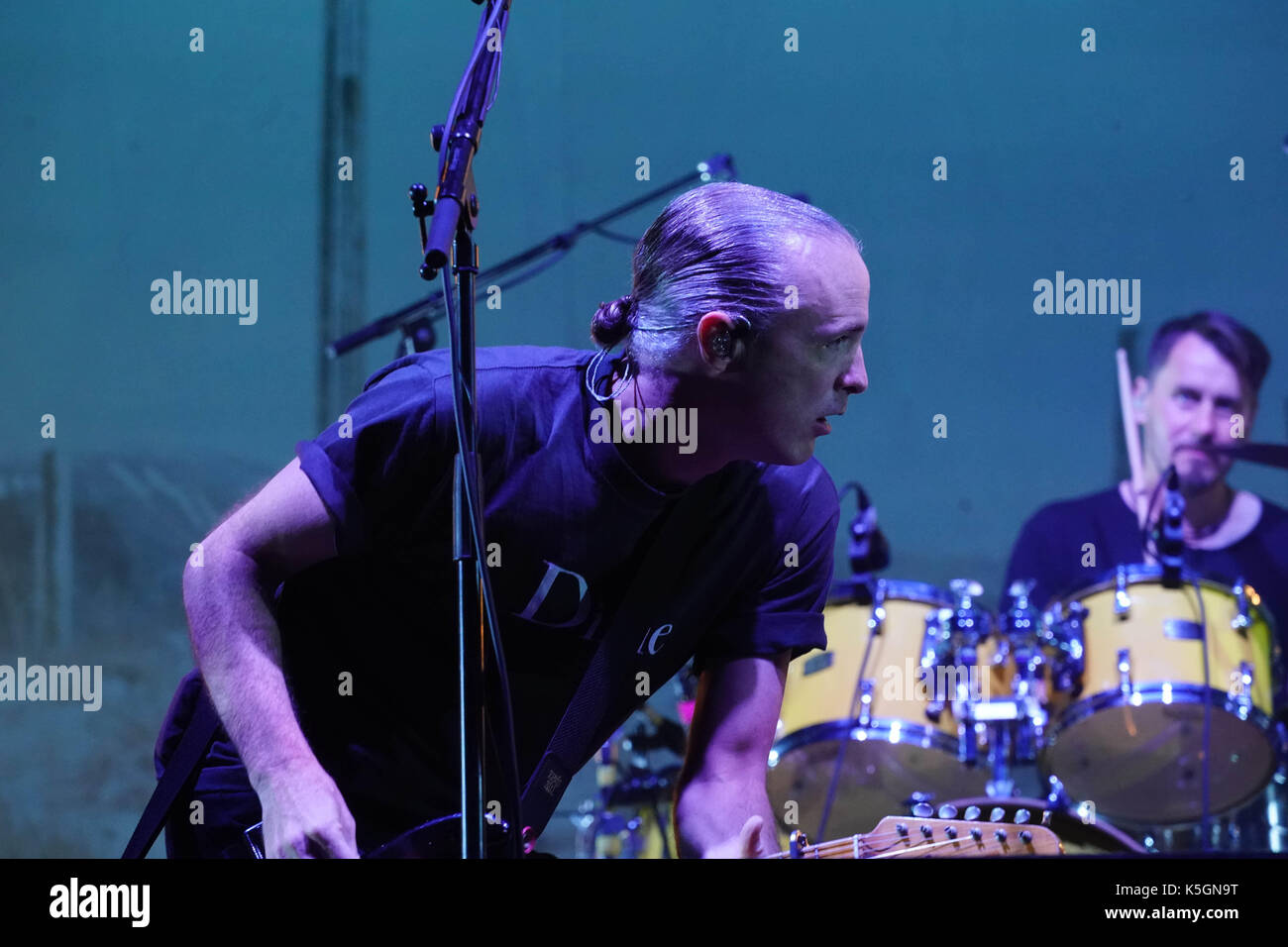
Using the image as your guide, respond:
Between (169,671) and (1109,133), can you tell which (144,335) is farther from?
(1109,133)

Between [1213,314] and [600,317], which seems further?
[1213,314]

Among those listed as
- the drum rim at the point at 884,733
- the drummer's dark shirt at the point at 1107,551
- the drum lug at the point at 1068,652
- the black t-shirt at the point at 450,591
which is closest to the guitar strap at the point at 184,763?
the black t-shirt at the point at 450,591

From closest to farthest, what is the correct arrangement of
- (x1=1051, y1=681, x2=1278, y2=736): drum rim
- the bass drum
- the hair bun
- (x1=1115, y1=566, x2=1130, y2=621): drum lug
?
the hair bun < (x1=1051, y1=681, x2=1278, y2=736): drum rim < (x1=1115, y1=566, x2=1130, y2=621): drum lug < the bass drum

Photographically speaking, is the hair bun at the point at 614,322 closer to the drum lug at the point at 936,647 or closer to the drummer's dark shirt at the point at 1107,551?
the drum lug at the point at 936,647

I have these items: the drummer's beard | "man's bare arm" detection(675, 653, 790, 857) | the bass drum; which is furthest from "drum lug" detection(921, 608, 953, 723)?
"man's bare arm" detection(675, 653, 790, 857)

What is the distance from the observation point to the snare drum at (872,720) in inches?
130

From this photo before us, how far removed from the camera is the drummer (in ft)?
13.1

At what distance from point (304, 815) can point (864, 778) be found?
2.35 meters

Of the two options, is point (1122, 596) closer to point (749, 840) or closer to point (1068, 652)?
point (1068, 652)

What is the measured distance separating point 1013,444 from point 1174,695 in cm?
113

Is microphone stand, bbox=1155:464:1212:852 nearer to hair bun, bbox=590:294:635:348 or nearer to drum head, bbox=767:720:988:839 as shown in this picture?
drum head, bbox=767:720:988:839

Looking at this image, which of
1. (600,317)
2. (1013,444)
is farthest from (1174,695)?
(600,317)

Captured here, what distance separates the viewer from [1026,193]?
4.20m

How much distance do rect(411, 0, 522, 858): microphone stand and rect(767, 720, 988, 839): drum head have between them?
2.15m
